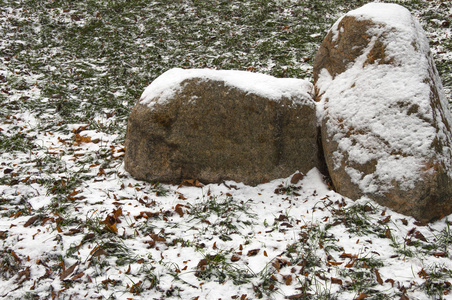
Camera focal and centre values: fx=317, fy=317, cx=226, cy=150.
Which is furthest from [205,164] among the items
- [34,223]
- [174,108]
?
[34,223]

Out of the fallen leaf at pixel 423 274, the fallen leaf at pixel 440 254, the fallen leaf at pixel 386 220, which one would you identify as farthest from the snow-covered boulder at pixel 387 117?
the fallen leaf at pixel 423 274

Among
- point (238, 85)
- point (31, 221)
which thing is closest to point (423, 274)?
point (238, 85)

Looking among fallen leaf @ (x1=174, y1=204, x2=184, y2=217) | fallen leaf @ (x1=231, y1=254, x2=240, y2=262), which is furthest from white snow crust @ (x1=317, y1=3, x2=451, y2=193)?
fallen leaf @ (x1=174, y1=204, x2=184, y2=217)

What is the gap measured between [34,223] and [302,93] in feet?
10.5

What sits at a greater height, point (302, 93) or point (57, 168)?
point (302, 93)

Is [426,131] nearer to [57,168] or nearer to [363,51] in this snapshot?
[363,51]

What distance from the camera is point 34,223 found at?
307 centimetres

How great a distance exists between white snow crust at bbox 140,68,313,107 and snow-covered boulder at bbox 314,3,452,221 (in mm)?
459

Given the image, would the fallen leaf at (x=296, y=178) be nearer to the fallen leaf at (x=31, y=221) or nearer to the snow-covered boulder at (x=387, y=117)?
the snow-covered boulder at (x=387, y=117)

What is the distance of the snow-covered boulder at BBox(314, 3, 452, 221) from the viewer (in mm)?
3070

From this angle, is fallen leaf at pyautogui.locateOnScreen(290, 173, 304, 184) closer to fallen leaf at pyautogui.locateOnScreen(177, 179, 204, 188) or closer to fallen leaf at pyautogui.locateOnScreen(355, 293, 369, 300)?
fallen leaf at pyautogui.locateOnScreen(177, 179, 204, 188)

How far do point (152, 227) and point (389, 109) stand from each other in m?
2.75

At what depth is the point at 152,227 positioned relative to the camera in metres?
3.11

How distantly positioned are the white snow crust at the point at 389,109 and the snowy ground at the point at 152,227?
17.3 inches
